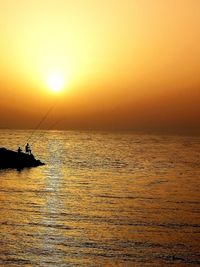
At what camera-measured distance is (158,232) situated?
25125 mm

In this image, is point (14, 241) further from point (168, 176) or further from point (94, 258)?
point (168, 176)

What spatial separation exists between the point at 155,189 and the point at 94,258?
26067 millimetres

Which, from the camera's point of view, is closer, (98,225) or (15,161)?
(98,225)

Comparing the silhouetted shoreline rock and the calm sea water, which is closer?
the calm sea water

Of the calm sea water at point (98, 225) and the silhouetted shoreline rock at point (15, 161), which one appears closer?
the calm sea water at point (98, 225)

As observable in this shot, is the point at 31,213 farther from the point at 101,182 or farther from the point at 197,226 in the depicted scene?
the point at 101,182

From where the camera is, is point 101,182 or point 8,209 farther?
point 101,182

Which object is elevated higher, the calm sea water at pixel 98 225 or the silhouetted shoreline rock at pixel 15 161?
the silhouetted shoreline rock at pixel 15 161

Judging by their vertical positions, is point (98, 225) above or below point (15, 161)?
below

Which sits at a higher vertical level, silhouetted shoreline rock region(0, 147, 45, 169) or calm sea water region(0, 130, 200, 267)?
silhouetted shoreline rock region(0, 147, 45, 169)

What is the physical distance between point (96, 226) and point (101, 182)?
24489 millimetres

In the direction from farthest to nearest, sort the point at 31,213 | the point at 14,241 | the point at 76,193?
the point at 76,193 → the point at 31,213 → the point at 14,241

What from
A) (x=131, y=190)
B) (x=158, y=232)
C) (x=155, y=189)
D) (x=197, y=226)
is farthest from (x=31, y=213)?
(x=155, y=189)

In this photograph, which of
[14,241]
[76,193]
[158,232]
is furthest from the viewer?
[76,193]
